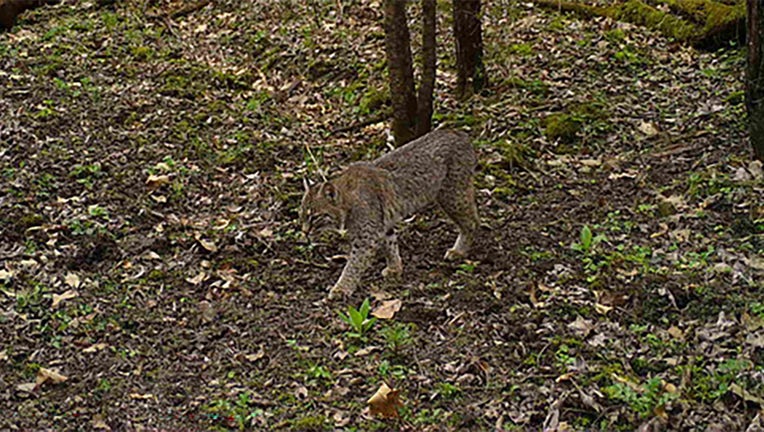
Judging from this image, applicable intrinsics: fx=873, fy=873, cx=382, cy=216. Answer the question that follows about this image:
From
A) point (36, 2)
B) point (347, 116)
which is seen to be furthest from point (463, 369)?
point (36, 2)

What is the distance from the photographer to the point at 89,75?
12.0 meters

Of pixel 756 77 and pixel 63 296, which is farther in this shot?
pixel 756 77

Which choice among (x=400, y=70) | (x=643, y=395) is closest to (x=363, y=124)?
(x=400, y=70)

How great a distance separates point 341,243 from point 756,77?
4.22 meters

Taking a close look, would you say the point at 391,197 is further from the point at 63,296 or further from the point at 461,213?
the point at 63,296

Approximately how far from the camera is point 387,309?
278 inches

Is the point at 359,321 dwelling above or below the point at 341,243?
above

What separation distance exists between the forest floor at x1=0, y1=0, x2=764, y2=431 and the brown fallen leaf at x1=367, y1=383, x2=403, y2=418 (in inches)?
3.6

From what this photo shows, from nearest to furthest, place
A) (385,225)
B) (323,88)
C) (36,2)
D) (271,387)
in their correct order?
(271,387)
(385,225)
(323,88)
(36,2)

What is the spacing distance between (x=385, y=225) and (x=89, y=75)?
621cm

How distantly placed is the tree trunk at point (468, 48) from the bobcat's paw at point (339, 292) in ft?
14.3

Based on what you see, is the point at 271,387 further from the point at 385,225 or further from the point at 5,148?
the point at 5,148

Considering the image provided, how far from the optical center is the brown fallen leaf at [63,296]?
7176mm

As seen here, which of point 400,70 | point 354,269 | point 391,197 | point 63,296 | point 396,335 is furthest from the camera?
point 400,70
